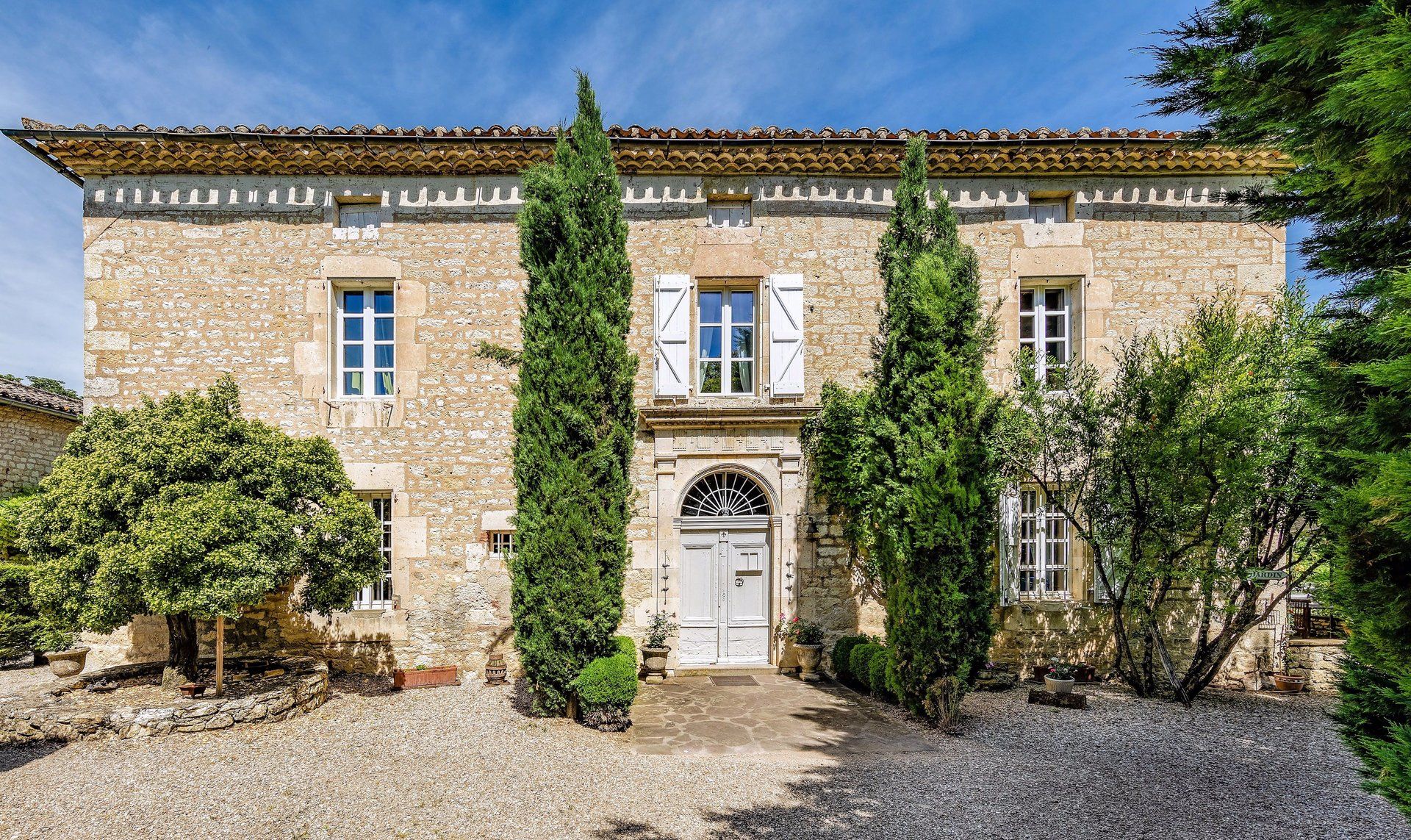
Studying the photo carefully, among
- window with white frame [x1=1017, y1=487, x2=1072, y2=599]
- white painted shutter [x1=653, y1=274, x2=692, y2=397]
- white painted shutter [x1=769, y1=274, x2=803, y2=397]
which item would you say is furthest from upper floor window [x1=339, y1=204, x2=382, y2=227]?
window with white frame [x1=1017, y1=487, x2=1072, y2=599]

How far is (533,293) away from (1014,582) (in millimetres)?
6925

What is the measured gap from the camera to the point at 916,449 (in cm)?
597

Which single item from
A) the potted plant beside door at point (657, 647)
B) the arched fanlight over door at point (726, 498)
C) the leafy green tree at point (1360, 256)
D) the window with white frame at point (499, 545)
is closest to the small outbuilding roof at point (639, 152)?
the arched fanlight over door at point (726, 498)

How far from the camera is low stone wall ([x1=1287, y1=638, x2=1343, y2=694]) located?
300 inches

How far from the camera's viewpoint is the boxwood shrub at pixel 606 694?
5.67 meters

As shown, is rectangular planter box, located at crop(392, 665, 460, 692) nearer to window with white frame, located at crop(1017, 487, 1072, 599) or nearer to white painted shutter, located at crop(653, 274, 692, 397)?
white painted shutter, located at crop(653, 274, 692, 397)

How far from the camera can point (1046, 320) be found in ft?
27.7

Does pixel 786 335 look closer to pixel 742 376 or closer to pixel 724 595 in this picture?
pixel 742 376

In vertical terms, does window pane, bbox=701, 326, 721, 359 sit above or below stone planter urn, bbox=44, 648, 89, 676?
above

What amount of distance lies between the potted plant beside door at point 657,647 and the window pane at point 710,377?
3.05 m

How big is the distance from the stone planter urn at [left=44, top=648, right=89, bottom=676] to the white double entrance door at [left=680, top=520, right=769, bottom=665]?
281 inches

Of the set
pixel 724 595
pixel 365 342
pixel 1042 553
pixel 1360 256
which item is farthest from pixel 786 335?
pixel 1360 256

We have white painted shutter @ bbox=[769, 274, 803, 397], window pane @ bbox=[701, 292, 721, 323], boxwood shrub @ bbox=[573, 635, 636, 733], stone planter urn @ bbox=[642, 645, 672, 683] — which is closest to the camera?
boxwood shrub @ bbox=[573, 635, 636, 733]

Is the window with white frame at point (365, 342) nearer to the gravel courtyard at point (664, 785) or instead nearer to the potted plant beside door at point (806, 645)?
the gravel courtyard at point (664, 785)
